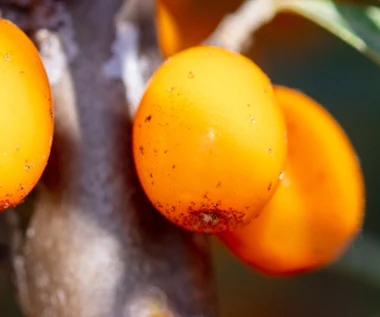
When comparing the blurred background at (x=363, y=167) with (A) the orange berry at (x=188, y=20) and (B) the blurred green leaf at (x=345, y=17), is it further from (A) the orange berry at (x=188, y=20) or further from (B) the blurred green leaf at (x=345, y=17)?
(B) the blurred green leaf at (x=345, y=17)

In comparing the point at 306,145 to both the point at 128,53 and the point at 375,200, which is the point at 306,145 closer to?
the point at 128,53

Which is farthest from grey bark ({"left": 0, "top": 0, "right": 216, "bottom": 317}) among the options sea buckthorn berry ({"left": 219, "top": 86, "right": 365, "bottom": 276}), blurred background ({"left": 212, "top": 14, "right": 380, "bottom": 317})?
blurred background ({"left": 212, "top": 14, "right": 380, "bottom": 317})

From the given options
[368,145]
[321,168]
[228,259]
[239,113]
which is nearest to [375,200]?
[368,145]

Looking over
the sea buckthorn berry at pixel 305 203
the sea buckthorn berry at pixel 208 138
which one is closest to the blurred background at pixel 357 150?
the sea buckthorn berry at pixel 305 203

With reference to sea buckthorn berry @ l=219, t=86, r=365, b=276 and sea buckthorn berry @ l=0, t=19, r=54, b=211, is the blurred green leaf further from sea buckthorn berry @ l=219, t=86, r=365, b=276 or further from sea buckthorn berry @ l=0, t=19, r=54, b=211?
sea buckthorn berry @ l=0, t=19, r=54, b=211

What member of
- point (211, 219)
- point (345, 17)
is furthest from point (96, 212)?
point (345, 17)
